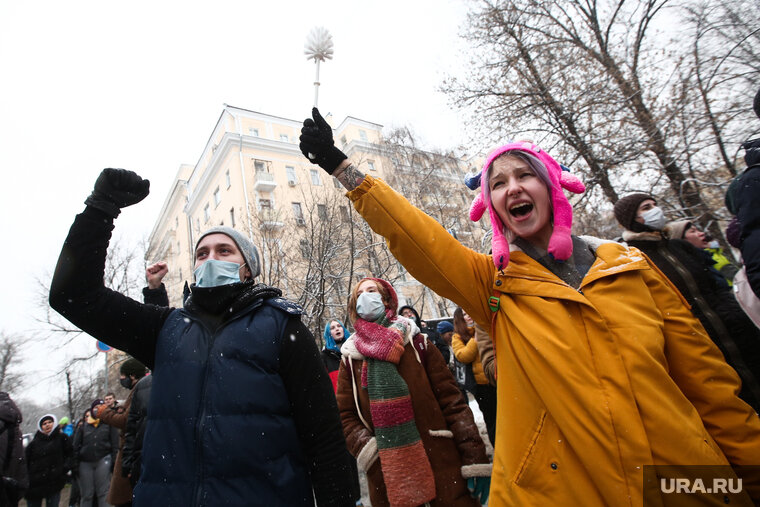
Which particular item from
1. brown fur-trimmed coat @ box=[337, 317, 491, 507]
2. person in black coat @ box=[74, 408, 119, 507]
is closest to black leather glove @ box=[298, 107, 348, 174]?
brown fur-trimmed coat @ box=[337, 317, 491, 507]

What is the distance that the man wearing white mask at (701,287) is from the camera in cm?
271

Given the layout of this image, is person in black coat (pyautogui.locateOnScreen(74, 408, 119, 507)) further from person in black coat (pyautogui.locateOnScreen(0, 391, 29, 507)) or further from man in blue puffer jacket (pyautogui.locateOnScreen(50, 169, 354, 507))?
man in blue puffer jacket (pyautogui.locateOnScreen(50, 169, 354, 507))

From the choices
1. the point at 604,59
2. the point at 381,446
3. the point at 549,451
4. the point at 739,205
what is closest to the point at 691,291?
the point at 739,205

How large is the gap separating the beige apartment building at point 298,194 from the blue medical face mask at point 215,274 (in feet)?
29.1

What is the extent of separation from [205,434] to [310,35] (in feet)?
8.38

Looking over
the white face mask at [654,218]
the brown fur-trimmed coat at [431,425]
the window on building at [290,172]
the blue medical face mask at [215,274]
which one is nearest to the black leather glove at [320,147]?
the blue medical face mask at [215,274]

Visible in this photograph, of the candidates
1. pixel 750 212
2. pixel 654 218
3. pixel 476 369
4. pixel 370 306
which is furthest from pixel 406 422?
pixel 654 218

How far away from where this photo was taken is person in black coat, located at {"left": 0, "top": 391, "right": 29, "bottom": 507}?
459cm

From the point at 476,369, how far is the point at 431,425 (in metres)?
2.46

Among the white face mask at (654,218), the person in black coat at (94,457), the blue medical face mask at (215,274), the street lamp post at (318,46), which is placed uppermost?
the street lamp post at (318,46)

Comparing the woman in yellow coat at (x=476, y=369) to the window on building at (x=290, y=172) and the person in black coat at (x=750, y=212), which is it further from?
the window on building at (x=290, y=172)

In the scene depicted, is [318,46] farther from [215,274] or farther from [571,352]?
[571,352]

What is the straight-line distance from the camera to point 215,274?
1973 mm

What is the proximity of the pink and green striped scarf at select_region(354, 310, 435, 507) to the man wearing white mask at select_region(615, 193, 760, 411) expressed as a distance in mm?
2317
